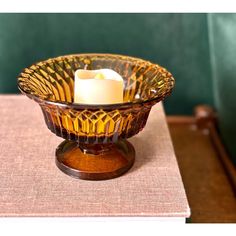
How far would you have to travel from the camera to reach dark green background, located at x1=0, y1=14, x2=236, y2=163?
1.21m

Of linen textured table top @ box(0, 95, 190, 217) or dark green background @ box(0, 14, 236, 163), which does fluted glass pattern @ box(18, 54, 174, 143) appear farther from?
dark green background @ box(0, 14, 236, 163)

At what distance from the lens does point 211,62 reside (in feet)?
4.12

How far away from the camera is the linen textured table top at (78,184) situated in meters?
0.61

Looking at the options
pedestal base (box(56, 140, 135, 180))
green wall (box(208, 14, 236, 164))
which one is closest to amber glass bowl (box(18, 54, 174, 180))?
pedestal base (box(56, 140, 135, 180))

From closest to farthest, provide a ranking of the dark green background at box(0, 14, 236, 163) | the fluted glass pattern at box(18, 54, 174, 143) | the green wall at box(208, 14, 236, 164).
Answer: the fluted glass pattern at box(18, 54, 174, 143), the green wall at box(208, 14, 236, 164), the dark green background at box(0, 14, 236, 163)

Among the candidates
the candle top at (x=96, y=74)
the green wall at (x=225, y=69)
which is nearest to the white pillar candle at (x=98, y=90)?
the candle top at (x=96, y=74)

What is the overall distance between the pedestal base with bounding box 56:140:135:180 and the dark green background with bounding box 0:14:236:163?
528 mm

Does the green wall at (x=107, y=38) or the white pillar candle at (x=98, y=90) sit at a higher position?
the white pillar candle at (x=98, y=90)

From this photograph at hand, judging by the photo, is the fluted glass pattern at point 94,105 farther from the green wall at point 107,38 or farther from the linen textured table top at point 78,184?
the green wall at point 107,38

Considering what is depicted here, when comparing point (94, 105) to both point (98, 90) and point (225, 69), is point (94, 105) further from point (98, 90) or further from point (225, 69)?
point (225, 69)

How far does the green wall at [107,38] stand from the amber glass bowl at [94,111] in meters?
0.45

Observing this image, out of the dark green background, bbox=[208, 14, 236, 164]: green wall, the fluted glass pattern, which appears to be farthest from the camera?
the dark green background

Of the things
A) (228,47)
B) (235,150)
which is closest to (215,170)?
(235,150)

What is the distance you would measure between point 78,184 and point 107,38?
0.66 m
